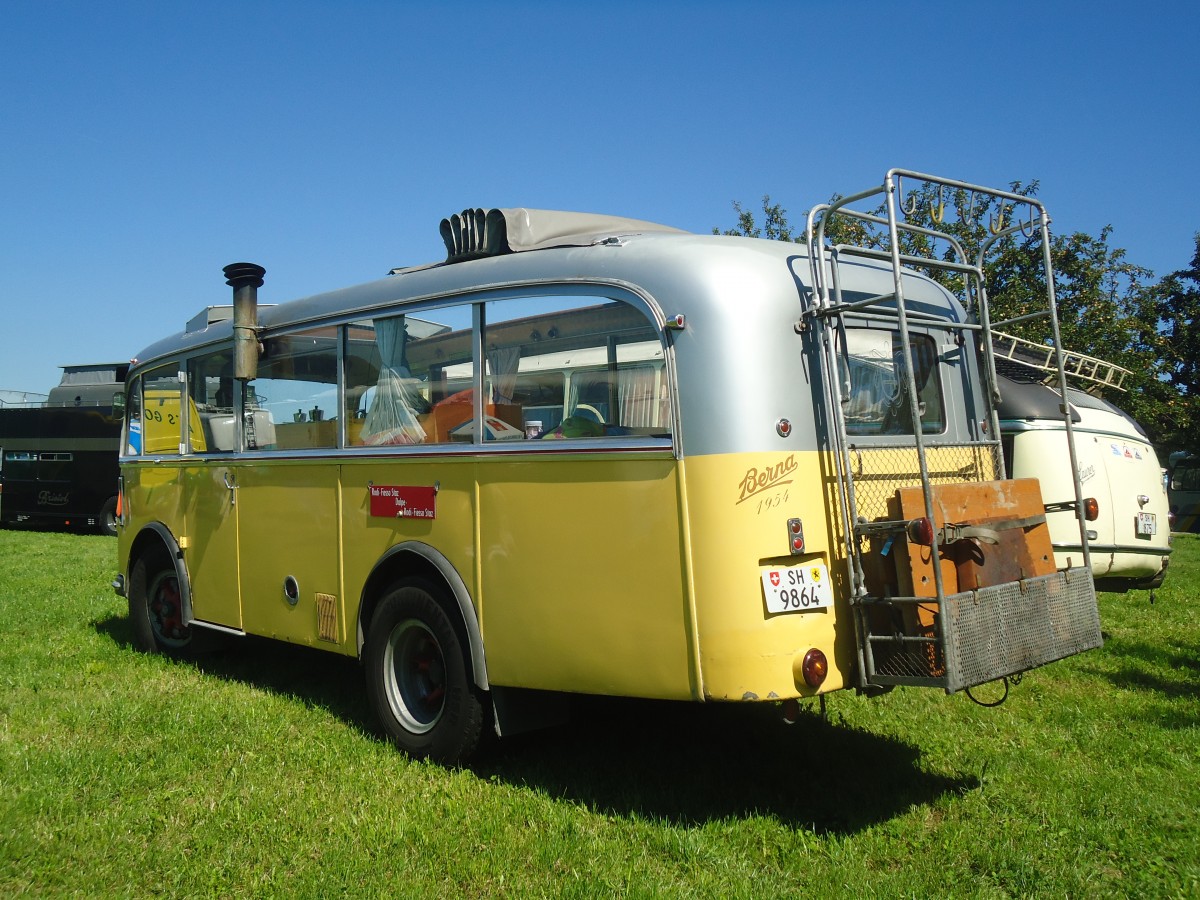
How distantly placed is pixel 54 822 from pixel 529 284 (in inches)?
128

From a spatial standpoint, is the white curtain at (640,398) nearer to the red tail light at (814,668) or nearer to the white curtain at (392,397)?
the red tail light at (814,668)

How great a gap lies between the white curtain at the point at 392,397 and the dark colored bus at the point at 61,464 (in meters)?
17.1

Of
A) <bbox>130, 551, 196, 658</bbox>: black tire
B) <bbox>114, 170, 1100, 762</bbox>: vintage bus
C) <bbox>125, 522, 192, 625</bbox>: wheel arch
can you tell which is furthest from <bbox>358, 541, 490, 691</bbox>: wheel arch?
<bbox>130, 551, 196, 658</bbox>: black tire

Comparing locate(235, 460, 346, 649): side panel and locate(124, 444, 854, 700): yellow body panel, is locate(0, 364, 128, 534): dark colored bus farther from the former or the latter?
locate(124, 444, 854, 700): yellow body panel

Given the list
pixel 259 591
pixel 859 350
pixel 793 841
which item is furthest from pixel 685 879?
pixel 259 591

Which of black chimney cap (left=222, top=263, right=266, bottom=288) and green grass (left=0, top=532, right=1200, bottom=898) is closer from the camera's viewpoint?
green grass (left=0, top=532, right=1200, bottom=898)

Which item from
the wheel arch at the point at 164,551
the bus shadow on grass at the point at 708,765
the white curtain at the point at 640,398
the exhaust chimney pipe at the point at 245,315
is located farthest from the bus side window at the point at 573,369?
the wheel arch at the point at 164,551

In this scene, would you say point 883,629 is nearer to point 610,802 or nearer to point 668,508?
point 668,508

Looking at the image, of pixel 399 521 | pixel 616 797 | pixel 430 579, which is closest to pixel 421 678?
pixel 430 579

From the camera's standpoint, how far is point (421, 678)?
5.54m

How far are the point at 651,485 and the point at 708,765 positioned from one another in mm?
1709

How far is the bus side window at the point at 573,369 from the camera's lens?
449cm

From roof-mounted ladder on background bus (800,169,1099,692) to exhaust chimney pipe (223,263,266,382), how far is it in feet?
12.8

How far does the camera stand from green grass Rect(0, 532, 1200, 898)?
3.97 metres
